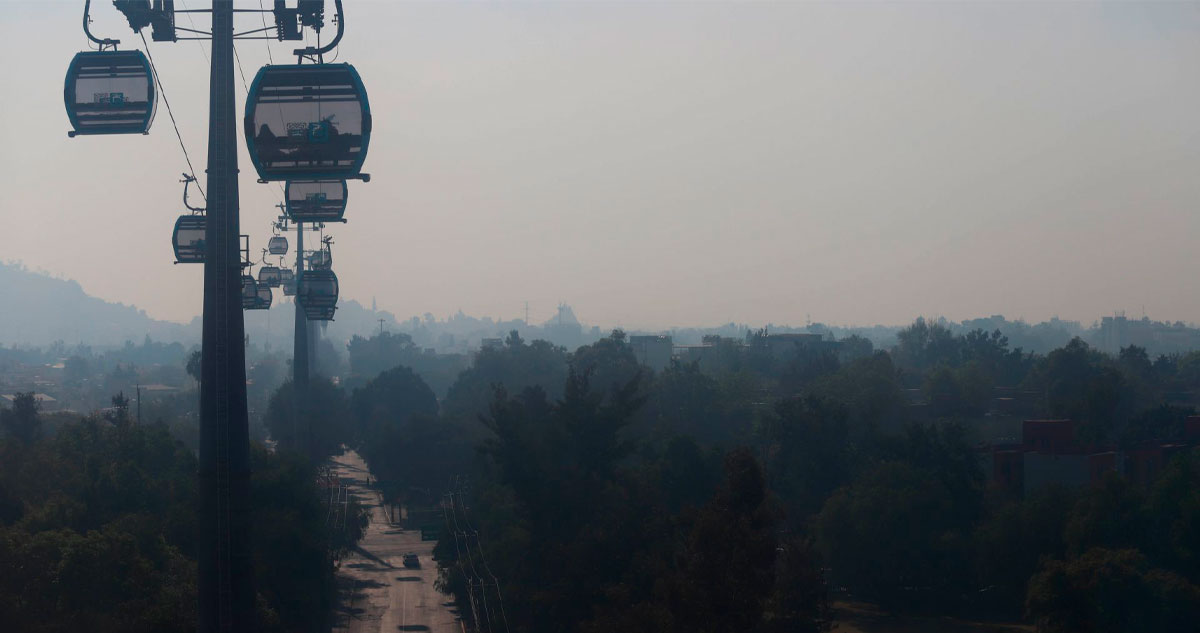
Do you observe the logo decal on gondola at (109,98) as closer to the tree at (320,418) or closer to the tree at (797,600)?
the tree at (797,600)

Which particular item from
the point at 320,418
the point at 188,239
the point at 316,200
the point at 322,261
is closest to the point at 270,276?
the point at 322,261

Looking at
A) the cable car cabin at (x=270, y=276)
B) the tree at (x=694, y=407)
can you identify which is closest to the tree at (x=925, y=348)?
the tree at (x=694, y=407)

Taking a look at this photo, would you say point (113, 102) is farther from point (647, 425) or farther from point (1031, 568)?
point (647, 425)

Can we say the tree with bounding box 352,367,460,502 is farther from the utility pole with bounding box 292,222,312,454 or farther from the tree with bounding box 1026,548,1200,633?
the tree with bounding box 1026,548,1200,633

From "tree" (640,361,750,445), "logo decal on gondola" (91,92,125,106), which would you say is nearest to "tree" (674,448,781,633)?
"logo decal on gondola" (91,92,125,106)

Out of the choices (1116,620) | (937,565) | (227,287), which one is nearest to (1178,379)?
(937,565)

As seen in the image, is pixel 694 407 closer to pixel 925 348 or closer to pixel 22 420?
pixel 22 420
